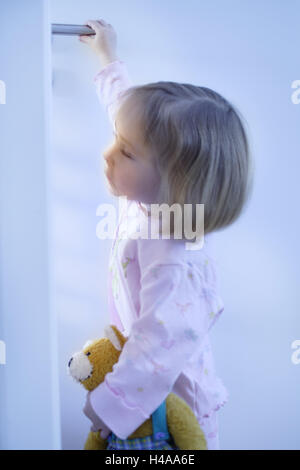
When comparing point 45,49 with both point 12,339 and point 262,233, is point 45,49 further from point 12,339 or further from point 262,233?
point 262,233

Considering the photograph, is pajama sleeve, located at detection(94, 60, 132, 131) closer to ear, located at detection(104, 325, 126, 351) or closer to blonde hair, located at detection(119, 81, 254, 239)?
blonde hair, located at detection(119, 81, 254, 239)

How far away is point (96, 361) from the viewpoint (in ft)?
2.49

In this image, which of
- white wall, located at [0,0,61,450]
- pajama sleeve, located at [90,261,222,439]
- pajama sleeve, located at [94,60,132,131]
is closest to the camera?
white wall, located at [0,0,61,450]

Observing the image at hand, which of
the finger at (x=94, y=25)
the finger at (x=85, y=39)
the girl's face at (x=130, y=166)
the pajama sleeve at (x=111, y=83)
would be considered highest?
the finger at (x=94, y=25)

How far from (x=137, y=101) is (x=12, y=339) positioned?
16.2 inches

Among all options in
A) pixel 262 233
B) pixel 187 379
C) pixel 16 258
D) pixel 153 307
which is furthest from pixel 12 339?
pixel 262 233

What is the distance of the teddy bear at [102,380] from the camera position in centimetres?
74

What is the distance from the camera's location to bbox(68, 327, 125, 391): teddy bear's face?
75cm

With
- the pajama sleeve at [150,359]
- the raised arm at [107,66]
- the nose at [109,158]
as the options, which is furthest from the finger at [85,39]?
the pajama sleeve at [150,359]

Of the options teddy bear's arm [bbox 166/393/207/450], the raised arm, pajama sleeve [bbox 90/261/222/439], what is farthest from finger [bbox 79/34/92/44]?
teddy bear's arm [bbox 166/393/207/450]

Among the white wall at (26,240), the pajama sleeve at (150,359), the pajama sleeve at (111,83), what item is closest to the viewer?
the white wall at (26,240)

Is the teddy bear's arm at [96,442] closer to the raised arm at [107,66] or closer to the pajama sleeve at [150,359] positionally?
the pajama sleeve at [150,359]

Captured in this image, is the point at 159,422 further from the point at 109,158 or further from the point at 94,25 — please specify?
the point at 94,25

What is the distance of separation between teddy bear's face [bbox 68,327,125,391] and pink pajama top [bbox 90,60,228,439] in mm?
24
